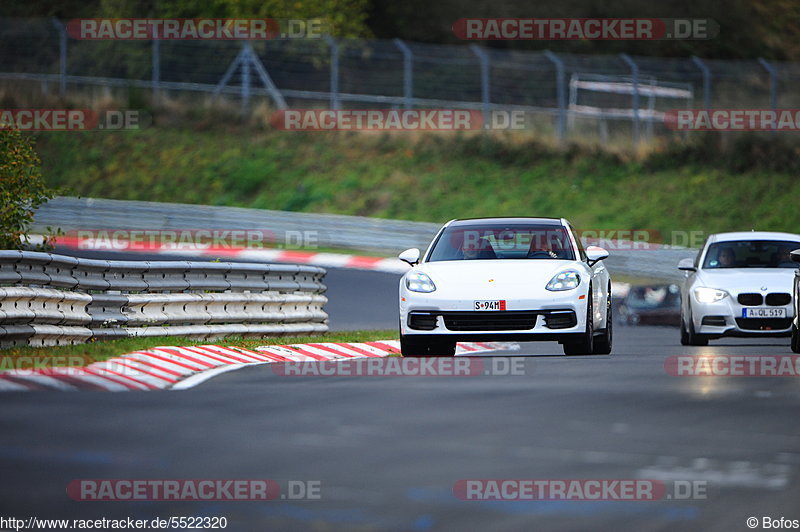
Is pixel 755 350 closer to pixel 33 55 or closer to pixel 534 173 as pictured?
pixel 534 173

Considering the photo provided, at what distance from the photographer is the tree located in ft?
57.3

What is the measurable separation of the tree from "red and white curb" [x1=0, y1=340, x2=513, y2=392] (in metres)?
3.28

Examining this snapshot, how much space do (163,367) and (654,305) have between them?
1742 centimetres

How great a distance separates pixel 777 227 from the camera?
3941 cm

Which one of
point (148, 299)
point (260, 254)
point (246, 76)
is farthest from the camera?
point (246, 76)

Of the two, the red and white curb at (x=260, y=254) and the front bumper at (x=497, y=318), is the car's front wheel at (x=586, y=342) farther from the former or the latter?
the red and white curb at (x=260, y=254)

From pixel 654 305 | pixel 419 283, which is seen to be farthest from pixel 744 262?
pixel 654 305

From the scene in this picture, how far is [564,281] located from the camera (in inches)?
598

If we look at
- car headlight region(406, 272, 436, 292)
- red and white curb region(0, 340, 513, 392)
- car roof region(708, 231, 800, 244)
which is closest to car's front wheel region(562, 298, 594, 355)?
car headlight region(406, 272, 436, 292)

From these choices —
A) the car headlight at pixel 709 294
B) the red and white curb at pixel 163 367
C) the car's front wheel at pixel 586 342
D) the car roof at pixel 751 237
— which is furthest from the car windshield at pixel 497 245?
the car roof at pixel 751 237

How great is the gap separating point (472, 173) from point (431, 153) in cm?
205

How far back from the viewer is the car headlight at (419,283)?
49.8 feet

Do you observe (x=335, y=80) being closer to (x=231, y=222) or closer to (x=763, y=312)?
(x=231, y=222)

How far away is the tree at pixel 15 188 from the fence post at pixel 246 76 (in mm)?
28087
